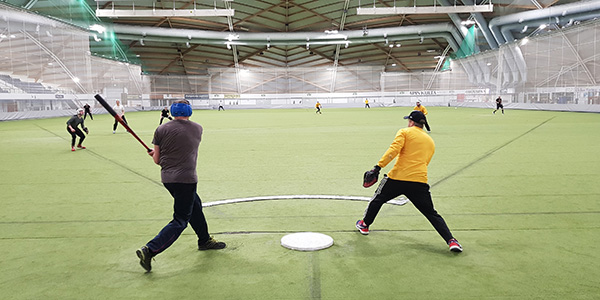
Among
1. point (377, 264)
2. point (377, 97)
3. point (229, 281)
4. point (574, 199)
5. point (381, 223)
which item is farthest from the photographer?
point (377, 97)

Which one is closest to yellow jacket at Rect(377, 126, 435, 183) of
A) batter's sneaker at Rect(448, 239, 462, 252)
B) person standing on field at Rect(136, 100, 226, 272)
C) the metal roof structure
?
batter's sneaker at Rect(448, 239, 462, 252)

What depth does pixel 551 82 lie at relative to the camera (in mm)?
42438

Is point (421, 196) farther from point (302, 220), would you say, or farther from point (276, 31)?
point (276, 31)

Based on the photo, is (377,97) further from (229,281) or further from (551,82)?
(229,281)

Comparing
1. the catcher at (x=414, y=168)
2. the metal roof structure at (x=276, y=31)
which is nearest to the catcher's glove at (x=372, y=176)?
the catcher at (x=414, y=168)

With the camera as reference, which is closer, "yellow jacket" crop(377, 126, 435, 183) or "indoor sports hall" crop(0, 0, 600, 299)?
"indoor sports hall" crop(0, 0, 600, 299)

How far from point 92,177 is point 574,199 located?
10.3 m

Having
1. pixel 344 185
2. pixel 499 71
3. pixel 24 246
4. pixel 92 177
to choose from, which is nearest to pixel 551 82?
pixel 499 71

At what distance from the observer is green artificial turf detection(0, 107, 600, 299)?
4078 millimetres

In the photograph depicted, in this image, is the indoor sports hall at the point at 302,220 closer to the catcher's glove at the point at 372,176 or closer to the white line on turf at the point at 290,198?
the white line on turf at the point at 290,198

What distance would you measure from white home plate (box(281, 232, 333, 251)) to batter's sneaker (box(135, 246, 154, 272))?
160 cm

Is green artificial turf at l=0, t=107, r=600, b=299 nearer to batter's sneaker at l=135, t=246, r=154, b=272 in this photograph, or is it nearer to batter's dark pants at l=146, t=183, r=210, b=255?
batter's sneaker at l=135, t=246, r=154, b=272

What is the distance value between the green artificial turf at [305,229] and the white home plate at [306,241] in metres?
0.12

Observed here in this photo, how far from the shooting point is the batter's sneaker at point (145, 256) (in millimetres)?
4336
